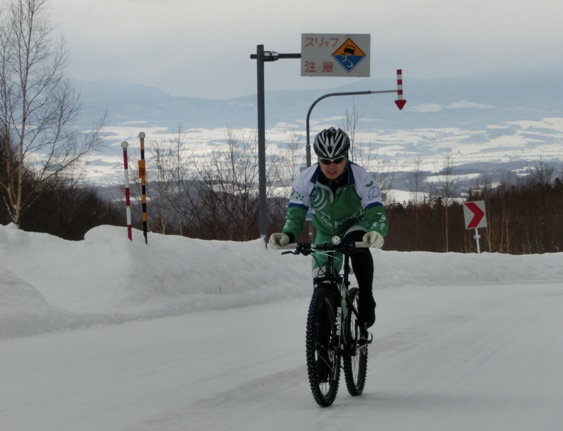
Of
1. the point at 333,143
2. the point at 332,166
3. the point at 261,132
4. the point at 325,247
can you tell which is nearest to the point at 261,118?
the point at 261,132

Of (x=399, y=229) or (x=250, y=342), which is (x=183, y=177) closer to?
(x=399, y=229)

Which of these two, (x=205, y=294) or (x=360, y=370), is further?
(x=205, y=294)

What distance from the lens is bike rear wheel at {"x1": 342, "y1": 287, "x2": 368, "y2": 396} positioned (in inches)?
261

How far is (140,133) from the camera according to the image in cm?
1512

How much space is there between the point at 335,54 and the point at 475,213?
267 inches

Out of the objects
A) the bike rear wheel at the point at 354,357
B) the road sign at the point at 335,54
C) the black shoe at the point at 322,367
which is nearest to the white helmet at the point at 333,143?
the bike rear wheel at the point at 354,357

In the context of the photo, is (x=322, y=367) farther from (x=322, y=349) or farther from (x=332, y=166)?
(x=332, y=166)

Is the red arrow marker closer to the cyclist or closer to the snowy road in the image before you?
the snowy road

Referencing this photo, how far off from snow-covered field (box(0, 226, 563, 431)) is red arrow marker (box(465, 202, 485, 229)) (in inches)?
334

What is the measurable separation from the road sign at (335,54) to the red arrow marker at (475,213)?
219 inches

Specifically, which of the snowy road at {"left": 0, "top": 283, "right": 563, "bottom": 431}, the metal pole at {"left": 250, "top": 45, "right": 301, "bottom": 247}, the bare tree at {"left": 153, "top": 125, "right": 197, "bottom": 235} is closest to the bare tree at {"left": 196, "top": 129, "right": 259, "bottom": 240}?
the bare tree at {"left": 153, "top": 125, "right": 197, "bottom": 235}

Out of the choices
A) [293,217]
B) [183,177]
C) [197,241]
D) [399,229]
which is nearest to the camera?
[293,217]

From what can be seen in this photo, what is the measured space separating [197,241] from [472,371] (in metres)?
9.92

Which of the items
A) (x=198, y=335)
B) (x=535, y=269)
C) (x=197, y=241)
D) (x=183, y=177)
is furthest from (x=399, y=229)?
(x=198, y=335)
